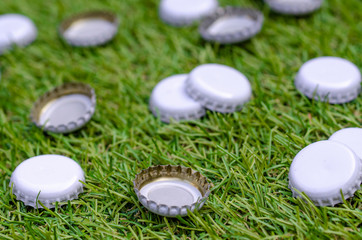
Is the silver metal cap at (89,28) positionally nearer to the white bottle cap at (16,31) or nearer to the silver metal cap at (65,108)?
the white bottle cap at (16,31)

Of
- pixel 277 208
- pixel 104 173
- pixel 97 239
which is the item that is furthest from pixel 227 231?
pixel 104 173

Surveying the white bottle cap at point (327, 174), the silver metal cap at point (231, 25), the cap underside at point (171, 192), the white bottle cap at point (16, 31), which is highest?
the white bottle cap at point (16, 31)

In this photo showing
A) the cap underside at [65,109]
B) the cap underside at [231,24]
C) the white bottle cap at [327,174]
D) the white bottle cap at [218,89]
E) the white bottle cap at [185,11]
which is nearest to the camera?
the white bottle cap at [327,174]

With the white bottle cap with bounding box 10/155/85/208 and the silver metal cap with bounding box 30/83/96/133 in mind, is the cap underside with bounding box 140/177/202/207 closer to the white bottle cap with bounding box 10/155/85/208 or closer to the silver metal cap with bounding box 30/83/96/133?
the white bottle cap with bounding box 10/155/85/208

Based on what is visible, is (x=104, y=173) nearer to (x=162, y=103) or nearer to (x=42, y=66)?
(x=162, y=103)

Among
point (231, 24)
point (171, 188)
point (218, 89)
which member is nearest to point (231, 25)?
point (231, 24)

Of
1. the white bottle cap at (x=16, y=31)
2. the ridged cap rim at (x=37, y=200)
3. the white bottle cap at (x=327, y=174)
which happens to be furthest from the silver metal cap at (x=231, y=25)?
the ridged cap rim at (x=37, y=200)

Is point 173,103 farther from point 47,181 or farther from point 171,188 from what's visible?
point 47,181

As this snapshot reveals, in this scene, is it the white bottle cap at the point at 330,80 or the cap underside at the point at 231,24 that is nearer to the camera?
the white bottle cap at the point at 330,80
